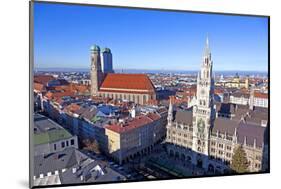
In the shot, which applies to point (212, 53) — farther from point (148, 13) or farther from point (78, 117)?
point (78, 117)

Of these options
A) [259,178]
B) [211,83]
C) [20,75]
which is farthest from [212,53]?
[20,75]

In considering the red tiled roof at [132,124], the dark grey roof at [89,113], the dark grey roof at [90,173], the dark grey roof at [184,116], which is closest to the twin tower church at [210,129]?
the dark grey roof at [184,116]

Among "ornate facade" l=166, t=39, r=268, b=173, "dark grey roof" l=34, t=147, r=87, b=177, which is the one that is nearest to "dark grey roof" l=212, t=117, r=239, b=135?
"ornate facade" l=166, t=39, r=268, b=173

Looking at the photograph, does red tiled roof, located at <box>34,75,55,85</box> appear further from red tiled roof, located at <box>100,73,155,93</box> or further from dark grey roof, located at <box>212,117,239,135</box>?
dark grey roof, located at <box>212,117,239,135</box>

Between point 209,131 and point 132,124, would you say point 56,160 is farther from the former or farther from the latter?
point 209,131

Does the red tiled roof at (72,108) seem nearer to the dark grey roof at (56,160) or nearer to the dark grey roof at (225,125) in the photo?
the dark grey roof at (56,160)

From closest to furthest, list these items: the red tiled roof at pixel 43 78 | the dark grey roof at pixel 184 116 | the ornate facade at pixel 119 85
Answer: the red tiled roof at pixel 43 78
the ornate facade at pixel 119 85
the dark grey roof at pixel 184 116
